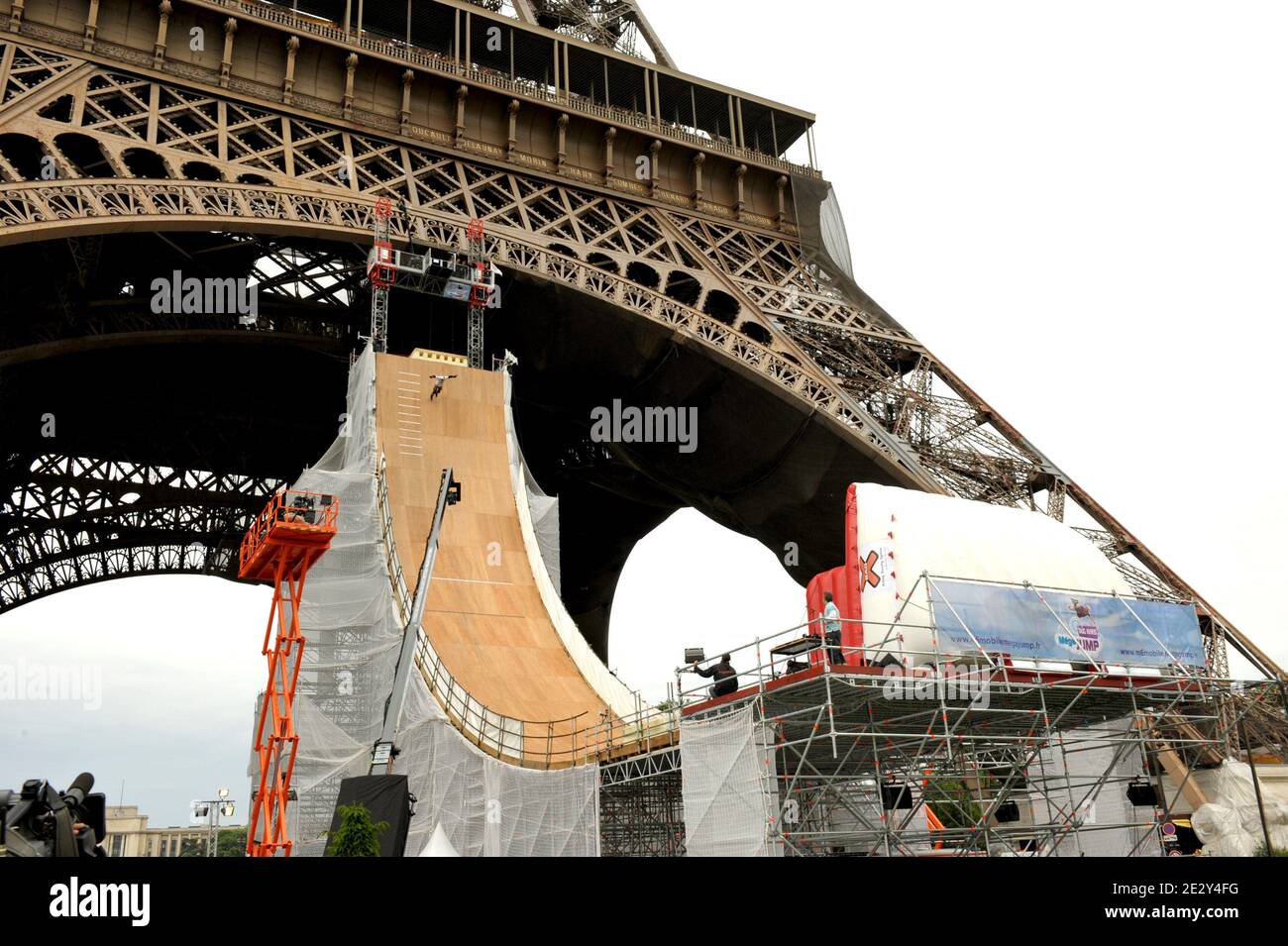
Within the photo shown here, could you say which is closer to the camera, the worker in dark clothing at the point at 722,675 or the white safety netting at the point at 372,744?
the worker in dark clothing at the point at 722,675

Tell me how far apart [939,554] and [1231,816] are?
29.4 feet

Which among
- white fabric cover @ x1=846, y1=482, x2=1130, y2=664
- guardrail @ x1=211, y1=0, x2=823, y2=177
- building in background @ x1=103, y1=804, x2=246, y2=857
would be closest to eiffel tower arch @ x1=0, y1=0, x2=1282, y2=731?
guardrail @ x1=211, y1=0, x2=823, y2=177

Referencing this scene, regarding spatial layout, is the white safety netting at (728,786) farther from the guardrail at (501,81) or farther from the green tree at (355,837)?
the guardrail at (501,81)

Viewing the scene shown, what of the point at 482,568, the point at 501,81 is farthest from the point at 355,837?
the point at 501,81

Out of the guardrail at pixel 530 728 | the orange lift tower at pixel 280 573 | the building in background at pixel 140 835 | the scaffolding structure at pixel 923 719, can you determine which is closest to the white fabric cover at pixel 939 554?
the scaffolding structure at pixel 923 719

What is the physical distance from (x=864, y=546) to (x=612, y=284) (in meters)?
12.0

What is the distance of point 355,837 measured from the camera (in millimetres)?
10602

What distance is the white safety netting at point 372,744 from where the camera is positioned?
15320mm

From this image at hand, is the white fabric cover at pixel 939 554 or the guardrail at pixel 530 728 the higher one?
the white fabric cover at pixel 939 554

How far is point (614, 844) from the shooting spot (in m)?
17.3

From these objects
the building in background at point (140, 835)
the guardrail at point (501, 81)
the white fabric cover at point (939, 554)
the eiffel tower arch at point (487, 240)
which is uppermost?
the guardrail at point (501, 81)

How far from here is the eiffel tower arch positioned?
2030 centimetres

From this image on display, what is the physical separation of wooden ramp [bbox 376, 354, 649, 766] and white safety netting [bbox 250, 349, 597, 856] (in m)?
0.54

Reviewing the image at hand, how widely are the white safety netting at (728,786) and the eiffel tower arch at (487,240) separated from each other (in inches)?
415
